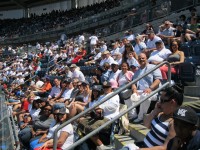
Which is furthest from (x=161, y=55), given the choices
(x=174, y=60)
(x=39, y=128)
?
(x=39, y=128)

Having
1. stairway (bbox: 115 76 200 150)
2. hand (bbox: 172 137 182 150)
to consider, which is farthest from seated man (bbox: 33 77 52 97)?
hand (bbox: 172 137 182 150)

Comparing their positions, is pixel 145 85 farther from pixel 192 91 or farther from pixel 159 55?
pixel 159 55

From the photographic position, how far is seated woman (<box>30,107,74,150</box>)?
519cm

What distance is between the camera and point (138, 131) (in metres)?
4.80

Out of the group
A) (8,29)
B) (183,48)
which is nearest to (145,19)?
(183,48)

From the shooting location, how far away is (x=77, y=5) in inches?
1719

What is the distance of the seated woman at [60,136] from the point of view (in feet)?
17.0

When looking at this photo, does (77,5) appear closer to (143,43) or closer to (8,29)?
(8,29)

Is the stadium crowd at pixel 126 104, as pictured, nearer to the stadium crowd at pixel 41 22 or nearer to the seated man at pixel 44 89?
the seated man at pixel 44 89

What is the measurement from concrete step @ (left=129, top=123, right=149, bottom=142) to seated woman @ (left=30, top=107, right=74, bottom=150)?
939 millimetres

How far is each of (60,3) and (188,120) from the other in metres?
44.7

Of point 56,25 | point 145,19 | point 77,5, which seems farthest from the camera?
point 77,5

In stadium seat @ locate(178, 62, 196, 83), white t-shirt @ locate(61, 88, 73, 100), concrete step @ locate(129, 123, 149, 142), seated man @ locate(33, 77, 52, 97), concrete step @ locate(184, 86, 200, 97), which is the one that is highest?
stadium seat @ locate(178, 62, 196, 83)

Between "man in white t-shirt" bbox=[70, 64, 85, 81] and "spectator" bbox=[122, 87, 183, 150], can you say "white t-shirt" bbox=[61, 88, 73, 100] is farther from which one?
"spectator" bbox=[122, 87, 183, 150]
